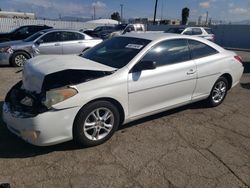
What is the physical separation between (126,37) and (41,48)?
587 cm

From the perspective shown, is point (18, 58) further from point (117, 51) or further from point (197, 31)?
point (197, 31)

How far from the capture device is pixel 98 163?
332cm

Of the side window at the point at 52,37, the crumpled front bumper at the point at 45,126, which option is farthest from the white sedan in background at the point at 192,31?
the crumpled front bumper at the point at 45,126

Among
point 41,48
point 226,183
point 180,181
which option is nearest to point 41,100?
point 180,181

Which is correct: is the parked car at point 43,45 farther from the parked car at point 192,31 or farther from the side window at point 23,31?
the parked car at point 192,31

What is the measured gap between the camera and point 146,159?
343 centimetres

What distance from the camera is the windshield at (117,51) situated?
4.09 meters

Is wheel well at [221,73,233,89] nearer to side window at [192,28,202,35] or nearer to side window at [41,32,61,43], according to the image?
side window at [41,32,61,43]

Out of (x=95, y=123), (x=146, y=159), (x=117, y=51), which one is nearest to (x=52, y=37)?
(x=117, y=51)

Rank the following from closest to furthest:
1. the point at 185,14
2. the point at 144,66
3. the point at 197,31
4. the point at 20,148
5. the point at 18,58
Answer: the point at 20,148, the point at 144,66, the point at 18,58, the point at 197,31, the point at 185,14

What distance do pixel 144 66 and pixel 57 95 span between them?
1.38 metres

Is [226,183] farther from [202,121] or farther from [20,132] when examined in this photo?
[20,132]

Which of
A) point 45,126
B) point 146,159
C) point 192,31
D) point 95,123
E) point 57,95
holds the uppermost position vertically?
point 192,31

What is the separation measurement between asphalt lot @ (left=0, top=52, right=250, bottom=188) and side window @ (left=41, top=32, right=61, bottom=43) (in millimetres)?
6336
